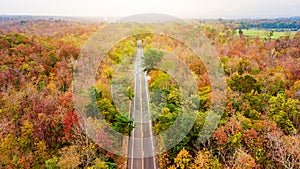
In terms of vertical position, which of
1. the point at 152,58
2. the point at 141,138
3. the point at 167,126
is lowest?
the point at 141,138

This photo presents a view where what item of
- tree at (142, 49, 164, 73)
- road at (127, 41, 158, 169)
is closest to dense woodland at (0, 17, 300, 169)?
road at (127, 41, 158, 169)

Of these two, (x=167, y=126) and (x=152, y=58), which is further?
(x=152, y=58)

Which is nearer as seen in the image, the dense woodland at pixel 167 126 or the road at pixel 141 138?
the dense woodland at pixel 167 126

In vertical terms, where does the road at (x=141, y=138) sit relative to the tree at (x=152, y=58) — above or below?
below

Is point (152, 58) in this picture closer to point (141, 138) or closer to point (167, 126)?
point (141, 138)

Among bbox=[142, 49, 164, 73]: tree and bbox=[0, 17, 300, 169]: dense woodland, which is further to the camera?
bbox=[142, 49, 164, 73]: tree

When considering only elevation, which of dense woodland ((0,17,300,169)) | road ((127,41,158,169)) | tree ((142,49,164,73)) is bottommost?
road ((127,41,158,169))

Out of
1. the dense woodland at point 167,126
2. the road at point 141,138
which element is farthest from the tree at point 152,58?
the dense woodland at point 167,126

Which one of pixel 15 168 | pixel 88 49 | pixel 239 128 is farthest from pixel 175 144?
pixel 88 49

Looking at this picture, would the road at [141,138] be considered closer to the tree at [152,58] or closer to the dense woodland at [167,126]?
the dense woodland at [167,126]

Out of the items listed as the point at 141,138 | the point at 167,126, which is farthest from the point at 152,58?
the point at 167,126

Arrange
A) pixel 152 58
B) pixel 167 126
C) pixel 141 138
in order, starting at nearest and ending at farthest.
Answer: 1. pixel 167 126
2. pixel 141 138
3. pixel 152 58

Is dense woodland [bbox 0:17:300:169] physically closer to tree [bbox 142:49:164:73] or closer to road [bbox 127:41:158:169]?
road [bbox 127:41:158:169]
